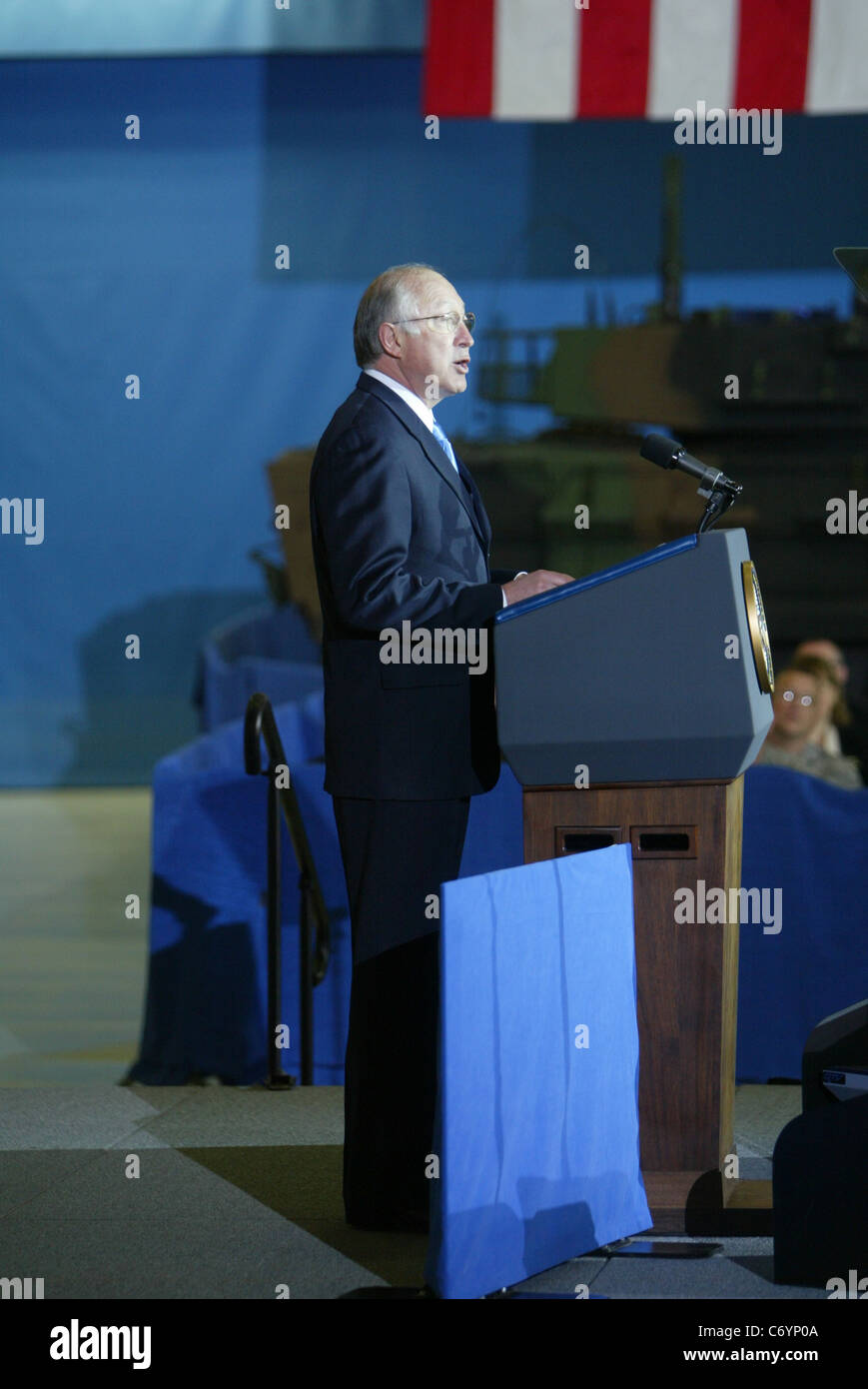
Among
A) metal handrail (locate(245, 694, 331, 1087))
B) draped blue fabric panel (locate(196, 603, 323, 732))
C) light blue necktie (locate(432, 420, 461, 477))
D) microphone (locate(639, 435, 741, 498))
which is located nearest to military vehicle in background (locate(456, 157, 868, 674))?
draped blue fabric panel (locate(196, 603, 323, 732))

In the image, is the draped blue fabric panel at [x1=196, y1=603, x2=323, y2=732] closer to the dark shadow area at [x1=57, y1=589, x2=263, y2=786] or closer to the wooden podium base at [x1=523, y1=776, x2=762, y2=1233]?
the dark shadow area at [x1=57, y1=589, x2=263, y2=786]

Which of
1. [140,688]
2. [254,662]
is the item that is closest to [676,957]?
[254,662]

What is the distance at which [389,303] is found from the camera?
2240 mm

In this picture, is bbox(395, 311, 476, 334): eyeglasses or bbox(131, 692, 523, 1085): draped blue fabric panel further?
bbox(131, 692, 523, 1085): draped blue fabric panel

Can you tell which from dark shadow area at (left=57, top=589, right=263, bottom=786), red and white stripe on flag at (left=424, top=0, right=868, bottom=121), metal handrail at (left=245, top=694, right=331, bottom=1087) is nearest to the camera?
metal handrail at (left=245, top=694, right=331, bottom=1087)

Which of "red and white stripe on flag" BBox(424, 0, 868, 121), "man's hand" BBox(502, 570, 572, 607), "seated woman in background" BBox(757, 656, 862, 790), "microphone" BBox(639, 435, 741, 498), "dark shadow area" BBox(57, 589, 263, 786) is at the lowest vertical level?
"dark shadow area" BBox(57, 589, 263, 786)

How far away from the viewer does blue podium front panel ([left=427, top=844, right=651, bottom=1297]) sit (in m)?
1.88

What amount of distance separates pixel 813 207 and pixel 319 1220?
348 inches

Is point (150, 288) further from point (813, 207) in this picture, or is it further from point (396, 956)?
point (396, 956)

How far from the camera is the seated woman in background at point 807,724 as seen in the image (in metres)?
4.52

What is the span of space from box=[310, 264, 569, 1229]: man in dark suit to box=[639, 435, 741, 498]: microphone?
227mm

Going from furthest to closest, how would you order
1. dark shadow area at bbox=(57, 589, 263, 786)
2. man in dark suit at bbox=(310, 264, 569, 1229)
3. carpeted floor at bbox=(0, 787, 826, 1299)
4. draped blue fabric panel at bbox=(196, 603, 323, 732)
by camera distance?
dark shadow area at bbox=(57, 589, 263, 786)
draped blue fabric panel at bbox=(196, 603, 323, 732)
man in dark suit at bbox=(310, 264, 569, 1229)
carpeted floor at bbox=(0, 787, 826, 1299)

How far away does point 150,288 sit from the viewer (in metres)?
10.4
